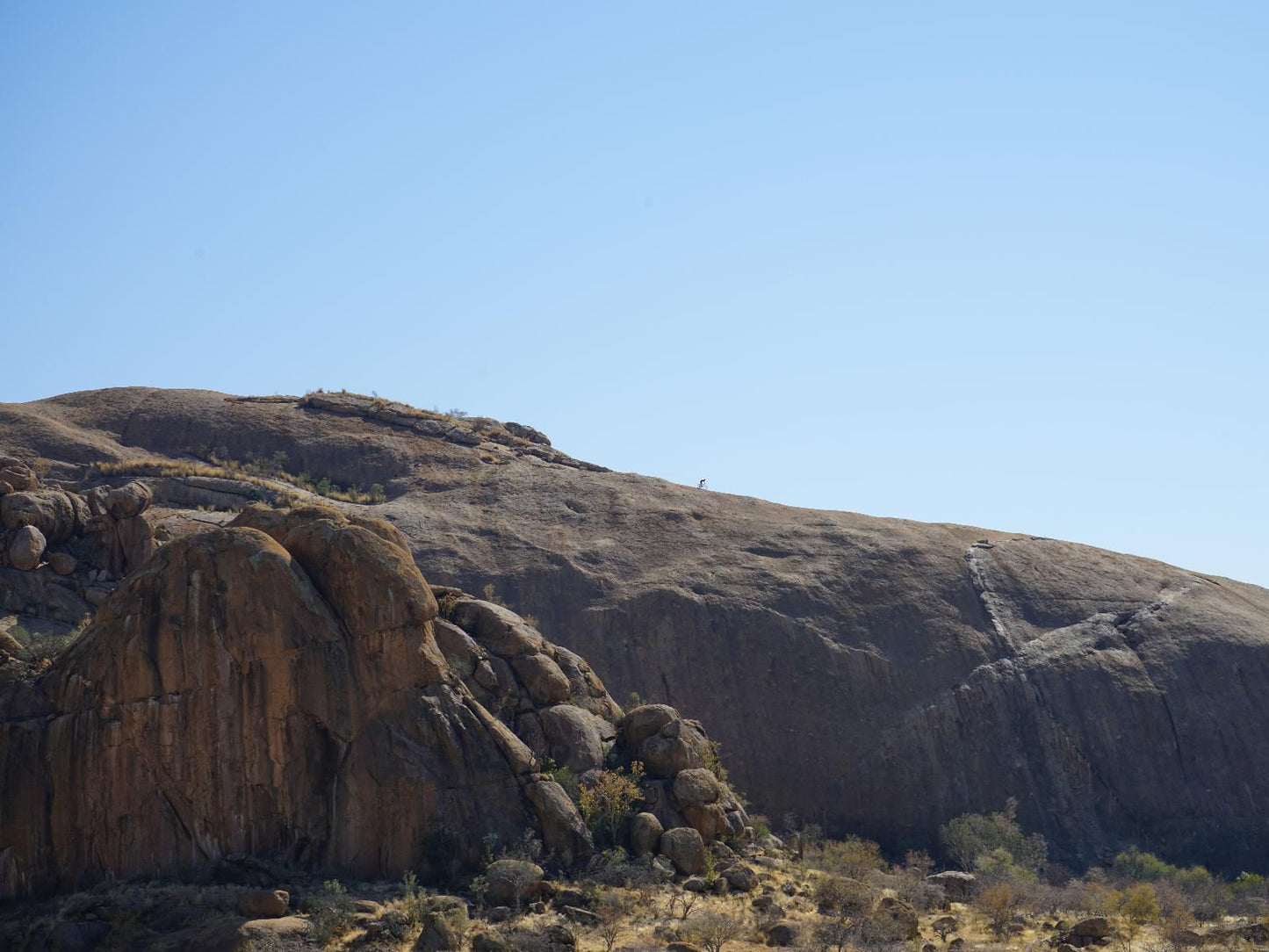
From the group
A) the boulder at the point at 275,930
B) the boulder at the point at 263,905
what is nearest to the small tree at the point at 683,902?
the boulder at the point at 275,930

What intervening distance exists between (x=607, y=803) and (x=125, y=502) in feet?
63.2

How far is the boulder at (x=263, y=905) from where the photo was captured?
2662 centimetres

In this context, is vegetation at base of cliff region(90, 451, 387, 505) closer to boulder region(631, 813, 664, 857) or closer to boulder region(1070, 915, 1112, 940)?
boulder region(631, 813, 664, 857)

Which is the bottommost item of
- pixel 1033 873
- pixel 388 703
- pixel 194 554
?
pixel 1033 873

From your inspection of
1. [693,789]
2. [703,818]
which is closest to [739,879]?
[703,818]

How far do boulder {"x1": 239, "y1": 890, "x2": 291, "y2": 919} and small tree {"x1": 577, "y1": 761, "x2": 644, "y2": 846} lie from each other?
8.02m

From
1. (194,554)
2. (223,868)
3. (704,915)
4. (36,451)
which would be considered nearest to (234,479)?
(36,451)

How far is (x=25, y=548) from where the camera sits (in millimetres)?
39656

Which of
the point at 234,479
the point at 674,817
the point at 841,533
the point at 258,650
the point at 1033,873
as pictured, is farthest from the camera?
the point at 841,533

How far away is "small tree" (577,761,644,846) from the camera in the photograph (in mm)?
32344

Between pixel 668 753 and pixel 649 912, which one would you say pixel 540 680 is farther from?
pixel 649 912

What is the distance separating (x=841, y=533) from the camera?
5931cm

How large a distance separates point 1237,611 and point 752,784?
80.3ft

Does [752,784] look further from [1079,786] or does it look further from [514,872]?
[514,872]
